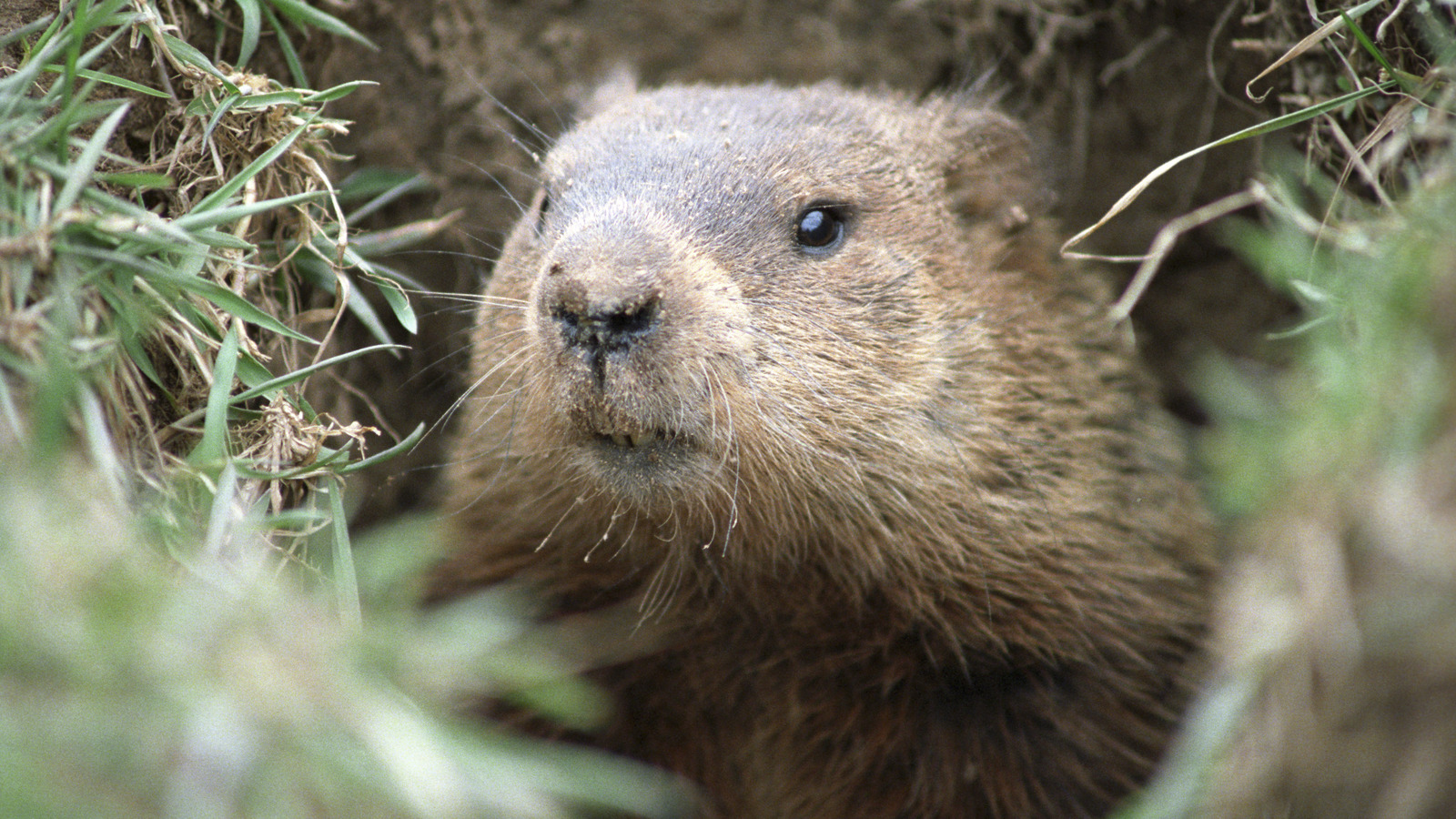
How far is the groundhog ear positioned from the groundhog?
16mm

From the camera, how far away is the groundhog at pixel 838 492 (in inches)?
124

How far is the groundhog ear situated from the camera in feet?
13.1

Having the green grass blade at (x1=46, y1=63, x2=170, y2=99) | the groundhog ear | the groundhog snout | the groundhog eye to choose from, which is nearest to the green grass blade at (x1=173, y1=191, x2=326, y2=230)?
the green grass blade at (x1=46, y1=63, x2=170, y2=99)

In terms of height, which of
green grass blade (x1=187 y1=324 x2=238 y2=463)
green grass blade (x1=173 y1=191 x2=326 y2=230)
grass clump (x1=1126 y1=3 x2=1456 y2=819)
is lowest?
grass clump (x1=1126 y1=3 x2=1456 y2=819)

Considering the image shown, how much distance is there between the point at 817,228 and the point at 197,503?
1837mm

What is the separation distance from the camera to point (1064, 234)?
15.6 ft

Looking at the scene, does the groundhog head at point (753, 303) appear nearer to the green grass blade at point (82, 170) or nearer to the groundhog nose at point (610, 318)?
the groundhog nose at point (610, 318)

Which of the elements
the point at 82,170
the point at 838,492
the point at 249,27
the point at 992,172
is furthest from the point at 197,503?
the point at 992,172

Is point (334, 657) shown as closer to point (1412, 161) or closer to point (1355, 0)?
point (1412, 161)

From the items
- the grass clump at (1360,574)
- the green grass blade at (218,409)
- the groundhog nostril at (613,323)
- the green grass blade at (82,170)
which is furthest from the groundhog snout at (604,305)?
the grass clump at (1360,574)

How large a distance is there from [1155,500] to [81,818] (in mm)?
3236

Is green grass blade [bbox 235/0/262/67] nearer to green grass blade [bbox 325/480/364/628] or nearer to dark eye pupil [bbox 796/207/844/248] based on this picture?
green grass blade [bbox 325/480/364/628]

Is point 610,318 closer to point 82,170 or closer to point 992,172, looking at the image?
point 82,170

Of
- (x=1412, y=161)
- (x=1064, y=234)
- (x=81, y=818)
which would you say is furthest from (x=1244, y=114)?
(x=81, y=818)
